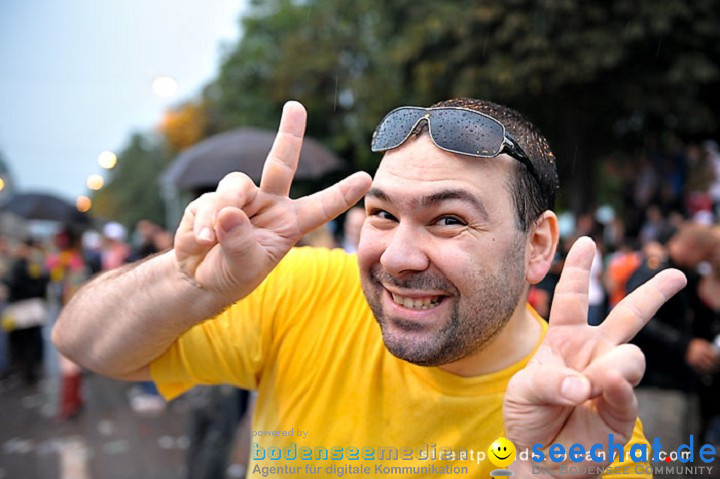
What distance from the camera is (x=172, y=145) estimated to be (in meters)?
31.8

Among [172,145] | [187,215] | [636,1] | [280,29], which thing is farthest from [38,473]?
[172,145]

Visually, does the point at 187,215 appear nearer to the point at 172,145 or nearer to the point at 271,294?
the point at 271,294

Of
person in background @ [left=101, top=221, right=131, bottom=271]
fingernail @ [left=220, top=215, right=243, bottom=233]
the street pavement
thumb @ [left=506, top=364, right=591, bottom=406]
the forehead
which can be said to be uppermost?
the forehead

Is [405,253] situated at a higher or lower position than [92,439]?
higher

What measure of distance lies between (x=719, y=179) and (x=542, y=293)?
7865mm

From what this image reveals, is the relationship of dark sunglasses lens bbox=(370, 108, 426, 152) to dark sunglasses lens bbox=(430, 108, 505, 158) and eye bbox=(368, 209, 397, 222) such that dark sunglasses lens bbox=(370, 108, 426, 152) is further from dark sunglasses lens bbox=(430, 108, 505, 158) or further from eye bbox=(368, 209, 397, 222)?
eye bbox=(368, 209, 397, 222)

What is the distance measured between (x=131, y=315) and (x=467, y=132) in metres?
1.02

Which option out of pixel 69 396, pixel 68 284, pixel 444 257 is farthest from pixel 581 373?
pixel 68 284

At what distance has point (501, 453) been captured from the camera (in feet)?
5.15

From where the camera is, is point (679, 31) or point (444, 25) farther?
point (444, 25)

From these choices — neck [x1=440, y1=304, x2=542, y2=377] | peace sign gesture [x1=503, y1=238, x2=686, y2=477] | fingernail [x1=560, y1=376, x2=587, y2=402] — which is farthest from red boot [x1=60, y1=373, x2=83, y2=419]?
fingernail [x1=560, y1=376, x2=587, y2=402]

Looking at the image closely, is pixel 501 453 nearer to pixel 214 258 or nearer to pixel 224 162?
pixel 214 258

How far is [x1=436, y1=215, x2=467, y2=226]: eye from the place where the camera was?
66.2 inches

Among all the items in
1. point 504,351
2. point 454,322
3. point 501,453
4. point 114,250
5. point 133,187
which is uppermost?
point 454,322
